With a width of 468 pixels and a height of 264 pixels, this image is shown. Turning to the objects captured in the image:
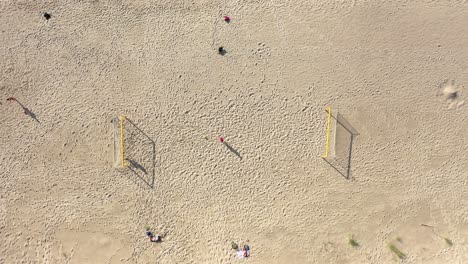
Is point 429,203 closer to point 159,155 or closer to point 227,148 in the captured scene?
point 227,148

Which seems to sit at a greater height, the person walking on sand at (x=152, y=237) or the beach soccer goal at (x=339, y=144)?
the beach soccer goal at (x=339, y=144)

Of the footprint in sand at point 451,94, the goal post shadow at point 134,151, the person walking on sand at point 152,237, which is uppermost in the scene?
the footprint in sand at point 451,94

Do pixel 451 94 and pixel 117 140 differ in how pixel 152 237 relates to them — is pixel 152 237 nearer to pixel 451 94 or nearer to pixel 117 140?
pixel 117 140

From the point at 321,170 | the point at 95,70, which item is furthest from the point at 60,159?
the point at 321,170

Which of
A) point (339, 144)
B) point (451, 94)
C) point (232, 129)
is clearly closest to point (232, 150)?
point (232, 129)

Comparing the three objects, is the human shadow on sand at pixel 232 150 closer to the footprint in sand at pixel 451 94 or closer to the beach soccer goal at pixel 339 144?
the beach soccer goal at pixel 339 144

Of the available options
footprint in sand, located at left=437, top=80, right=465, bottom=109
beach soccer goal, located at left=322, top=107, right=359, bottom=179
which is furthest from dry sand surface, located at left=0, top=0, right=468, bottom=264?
beach soccer goal, located at left=322, top=107, right=359, bottom=179

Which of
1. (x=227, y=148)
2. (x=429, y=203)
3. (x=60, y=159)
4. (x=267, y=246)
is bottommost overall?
(x=267, y=246)

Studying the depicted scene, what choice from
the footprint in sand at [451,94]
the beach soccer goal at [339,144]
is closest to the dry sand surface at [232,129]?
the footprint in sand at [451,94]
